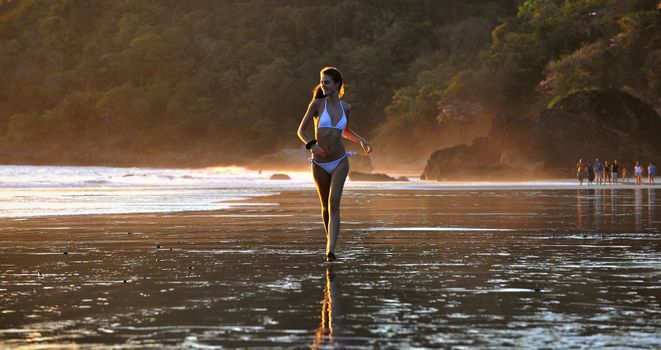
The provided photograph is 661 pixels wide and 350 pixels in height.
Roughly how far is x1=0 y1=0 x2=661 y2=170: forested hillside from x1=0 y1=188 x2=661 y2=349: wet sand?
77.9 m

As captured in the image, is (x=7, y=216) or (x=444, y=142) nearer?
(x=7, y=216)

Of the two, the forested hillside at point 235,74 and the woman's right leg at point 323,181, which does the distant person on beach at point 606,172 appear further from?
the woman's right leg at point 323,181

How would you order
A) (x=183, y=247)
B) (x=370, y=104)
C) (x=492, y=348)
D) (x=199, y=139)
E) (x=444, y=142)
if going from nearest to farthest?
(x=492, y=348), (x=183, y=247), (x=444, y=142), (x=370, y=104), (x=199, y=139)

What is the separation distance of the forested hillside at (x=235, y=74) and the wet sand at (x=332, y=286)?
77882 millimetres

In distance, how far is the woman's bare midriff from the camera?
1116 cm

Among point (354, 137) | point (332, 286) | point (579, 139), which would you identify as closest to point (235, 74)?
point (579, 139)

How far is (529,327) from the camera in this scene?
6320 millimetres

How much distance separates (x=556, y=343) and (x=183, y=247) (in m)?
7.22

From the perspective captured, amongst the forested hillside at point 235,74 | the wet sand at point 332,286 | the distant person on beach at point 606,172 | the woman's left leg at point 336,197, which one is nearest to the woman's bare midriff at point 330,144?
the woman's left leg at point 336,197

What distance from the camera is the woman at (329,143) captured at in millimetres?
11102

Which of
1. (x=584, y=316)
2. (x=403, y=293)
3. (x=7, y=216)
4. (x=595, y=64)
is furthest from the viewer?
(x=595, y=64)

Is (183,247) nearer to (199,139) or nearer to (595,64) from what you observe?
(595,64)

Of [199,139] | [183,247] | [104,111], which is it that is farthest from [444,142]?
[183,247]

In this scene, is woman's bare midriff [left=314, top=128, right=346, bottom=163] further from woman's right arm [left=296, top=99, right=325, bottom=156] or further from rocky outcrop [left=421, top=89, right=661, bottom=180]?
rocky outcrop [left=421, top=89, right=661, bottom=180]
